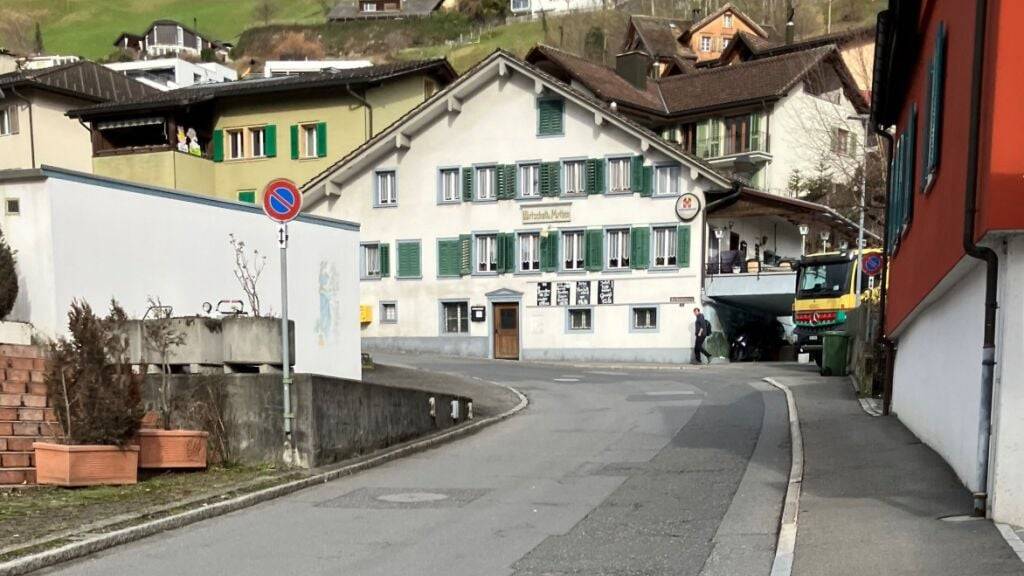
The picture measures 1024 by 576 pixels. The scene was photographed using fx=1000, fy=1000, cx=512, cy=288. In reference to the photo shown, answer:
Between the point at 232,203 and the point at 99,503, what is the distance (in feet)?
24.1

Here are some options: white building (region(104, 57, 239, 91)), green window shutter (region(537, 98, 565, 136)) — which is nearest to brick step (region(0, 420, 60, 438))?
green window shutter (region(537, 98, 565, 136))

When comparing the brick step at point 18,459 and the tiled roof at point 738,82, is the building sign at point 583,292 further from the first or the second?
the brick step at point 18,459

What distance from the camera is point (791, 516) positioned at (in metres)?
8.61

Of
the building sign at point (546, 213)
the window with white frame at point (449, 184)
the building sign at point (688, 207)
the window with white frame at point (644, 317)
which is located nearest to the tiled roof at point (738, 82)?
the building sign at point (688, 207)

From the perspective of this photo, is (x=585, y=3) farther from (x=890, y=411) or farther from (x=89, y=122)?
(x=890, y=411)

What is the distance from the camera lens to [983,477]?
789 cm

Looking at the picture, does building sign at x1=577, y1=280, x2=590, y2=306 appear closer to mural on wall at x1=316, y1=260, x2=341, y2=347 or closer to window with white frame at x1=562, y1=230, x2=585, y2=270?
window with white frame at x1=562, y1=230, x2=585, y2=270

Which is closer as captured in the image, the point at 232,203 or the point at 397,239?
the point at 232,203

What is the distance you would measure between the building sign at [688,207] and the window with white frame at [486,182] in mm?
7335

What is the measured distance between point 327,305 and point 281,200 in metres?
6.13

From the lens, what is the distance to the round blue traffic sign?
454 inches

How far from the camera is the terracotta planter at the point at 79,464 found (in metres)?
9.58

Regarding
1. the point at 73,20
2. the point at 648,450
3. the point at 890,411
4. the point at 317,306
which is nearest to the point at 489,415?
the point at 317,306

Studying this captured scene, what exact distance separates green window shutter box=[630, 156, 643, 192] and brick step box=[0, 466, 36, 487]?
29445 mm
